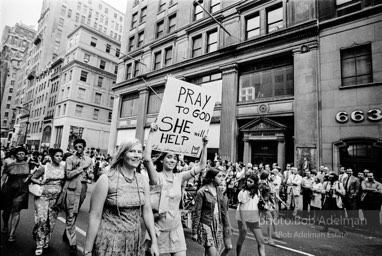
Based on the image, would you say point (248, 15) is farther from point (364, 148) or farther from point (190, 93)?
point (190, 93)

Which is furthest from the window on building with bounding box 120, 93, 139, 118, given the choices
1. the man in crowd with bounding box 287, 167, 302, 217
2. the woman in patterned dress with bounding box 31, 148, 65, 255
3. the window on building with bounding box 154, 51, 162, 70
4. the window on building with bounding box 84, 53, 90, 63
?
the woman in patterned dress with bounding box 31, 148, 65, 255

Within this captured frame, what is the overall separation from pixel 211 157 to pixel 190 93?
14.3m

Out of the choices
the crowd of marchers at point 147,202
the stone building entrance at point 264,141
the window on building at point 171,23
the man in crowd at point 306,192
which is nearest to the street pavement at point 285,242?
the crowd of marchers at point 147,202

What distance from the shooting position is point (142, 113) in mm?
23609

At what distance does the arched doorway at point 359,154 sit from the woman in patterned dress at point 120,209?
1256 cm

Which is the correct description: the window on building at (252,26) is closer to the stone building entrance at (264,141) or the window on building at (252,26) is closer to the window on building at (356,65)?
the window on building at (356,65)

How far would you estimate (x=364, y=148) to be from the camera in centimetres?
1123

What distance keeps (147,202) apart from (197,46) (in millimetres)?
20119

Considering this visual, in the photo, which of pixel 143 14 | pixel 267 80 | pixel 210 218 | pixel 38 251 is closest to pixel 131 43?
pixel 143 14

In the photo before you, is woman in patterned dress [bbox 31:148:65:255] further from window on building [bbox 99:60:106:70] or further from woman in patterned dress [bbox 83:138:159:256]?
window on building [bbox 99:60:106:70]

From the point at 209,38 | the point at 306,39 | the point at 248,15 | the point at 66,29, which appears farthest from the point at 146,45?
the point at 66,29

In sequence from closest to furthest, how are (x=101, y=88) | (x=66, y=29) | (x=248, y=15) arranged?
(x=248, y=15) < (x=101, y=88) < (x=66, y=29)

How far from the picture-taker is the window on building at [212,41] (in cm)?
1939

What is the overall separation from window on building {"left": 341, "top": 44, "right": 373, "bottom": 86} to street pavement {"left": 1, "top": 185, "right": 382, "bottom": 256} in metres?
8.45
